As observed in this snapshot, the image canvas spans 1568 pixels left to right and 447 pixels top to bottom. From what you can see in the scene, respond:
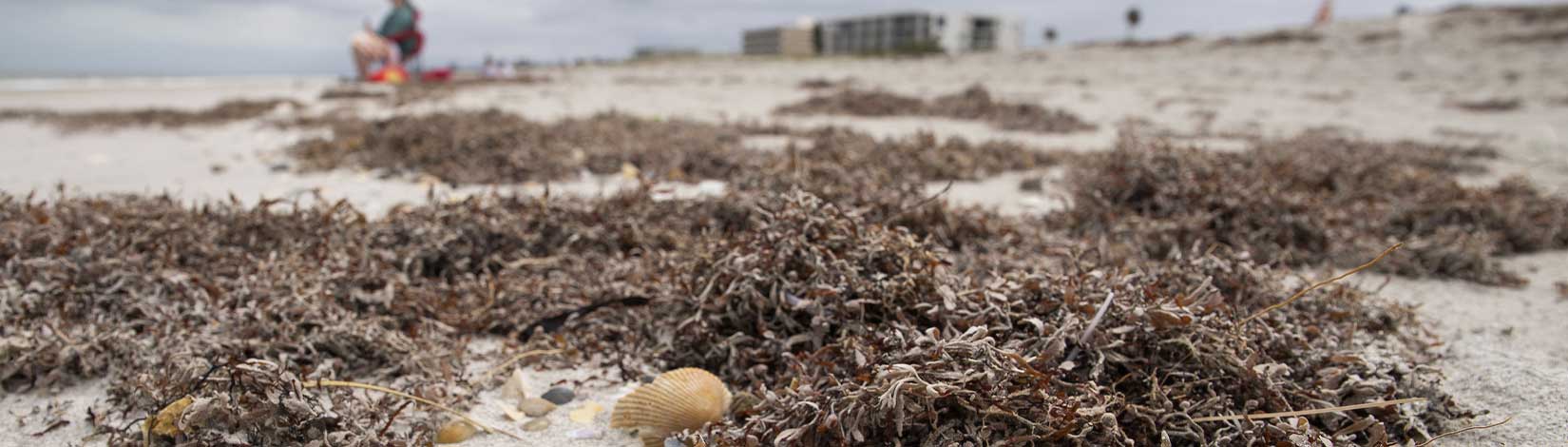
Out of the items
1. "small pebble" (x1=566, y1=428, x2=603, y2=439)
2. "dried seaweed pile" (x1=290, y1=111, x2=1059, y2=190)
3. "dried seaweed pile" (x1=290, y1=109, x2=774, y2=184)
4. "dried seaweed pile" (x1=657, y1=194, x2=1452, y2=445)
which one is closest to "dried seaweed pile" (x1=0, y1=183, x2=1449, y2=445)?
"dried seaweed pile" (x1=657, y1=194, x2=1452, y2=445)

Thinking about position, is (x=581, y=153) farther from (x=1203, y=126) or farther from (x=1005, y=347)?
(x=1203, y=126)

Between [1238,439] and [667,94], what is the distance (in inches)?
571

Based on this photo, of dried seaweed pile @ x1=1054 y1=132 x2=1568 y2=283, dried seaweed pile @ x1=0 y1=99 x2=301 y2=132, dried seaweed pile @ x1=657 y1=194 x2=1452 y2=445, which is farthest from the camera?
dried seaweed pile @ x1=0 y1=99 x2=301 y2=132

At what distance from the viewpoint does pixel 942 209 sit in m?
3.09

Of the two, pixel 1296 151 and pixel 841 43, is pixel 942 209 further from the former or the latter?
Answer: pixel 841 43

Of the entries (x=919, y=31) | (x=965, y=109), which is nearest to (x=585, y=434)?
(x=965, y=109)

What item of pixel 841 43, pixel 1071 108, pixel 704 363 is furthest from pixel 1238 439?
pixel 841 43

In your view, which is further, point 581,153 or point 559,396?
point 581,153

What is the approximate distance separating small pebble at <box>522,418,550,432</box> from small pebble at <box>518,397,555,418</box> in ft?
0.13

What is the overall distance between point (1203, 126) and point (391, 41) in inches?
595

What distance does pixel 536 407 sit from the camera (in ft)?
6.51

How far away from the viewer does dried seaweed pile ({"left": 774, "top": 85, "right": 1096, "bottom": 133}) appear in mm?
8555

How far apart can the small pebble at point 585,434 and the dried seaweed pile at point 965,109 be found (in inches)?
281

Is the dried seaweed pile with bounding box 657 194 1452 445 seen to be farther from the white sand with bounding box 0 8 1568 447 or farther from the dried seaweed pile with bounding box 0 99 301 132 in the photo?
the dried seaweed pile with bounding box 0 99 301 132
